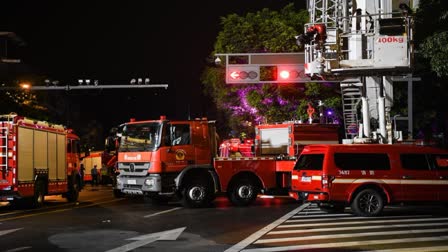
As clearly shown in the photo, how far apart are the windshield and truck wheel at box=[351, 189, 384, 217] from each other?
6.55 metres

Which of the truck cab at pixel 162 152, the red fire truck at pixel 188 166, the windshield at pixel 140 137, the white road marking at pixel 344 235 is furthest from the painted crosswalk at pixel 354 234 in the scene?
the windshield at pixel 140 137

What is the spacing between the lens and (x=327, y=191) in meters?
15.0

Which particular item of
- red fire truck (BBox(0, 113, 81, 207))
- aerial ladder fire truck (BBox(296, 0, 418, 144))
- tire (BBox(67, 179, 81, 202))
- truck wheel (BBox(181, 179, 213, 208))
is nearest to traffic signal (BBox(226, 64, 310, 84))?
aerial ladder fire truck (BBox(296, 0, 418, 144))

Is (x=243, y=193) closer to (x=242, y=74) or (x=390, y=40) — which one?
(x=390, y=40)

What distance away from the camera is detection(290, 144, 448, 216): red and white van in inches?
597

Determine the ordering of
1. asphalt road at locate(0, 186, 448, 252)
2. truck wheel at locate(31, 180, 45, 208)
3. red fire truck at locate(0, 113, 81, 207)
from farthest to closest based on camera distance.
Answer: truck wheel at locate(31, 180, 45, 208) < red fire truck at locate(0, 113, 81, 207) < asphalt road at locate(0, 186, 448, 252)

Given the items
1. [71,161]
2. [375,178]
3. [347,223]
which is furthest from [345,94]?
[71,161]

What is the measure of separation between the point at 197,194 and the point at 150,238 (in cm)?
673

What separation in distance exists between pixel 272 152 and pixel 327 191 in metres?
6.22

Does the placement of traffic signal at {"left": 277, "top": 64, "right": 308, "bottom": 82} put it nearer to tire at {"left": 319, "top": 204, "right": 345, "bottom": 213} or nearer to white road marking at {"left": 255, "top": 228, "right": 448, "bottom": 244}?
tire at {"left": 319, "top": 204, "right": 345, "bottom": 213}

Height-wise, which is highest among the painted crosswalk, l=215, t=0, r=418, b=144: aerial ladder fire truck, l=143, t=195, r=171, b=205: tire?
l=215, t=0, r=418, b=144: aerial ladder fire truck

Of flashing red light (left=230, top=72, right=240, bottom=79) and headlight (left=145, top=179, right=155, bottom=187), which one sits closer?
headlight (left=145, top=179, right=155, bottom=187)

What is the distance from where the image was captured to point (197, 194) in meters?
18.4

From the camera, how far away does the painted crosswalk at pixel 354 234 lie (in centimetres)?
1052
